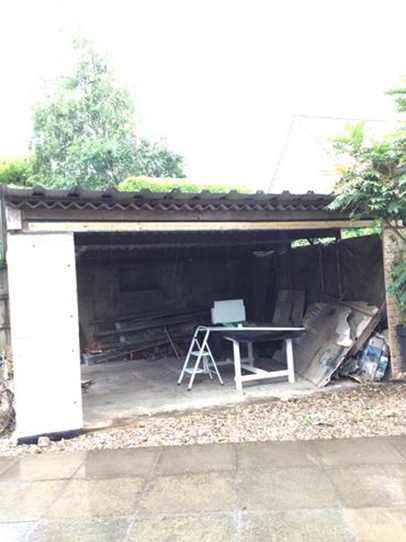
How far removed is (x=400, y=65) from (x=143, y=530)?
219 inches

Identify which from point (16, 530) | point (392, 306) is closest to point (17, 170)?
point (392, 306)

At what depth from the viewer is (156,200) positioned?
16.8 feet

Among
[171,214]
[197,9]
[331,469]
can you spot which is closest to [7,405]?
[171,214]

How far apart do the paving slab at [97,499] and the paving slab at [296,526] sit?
0.80m

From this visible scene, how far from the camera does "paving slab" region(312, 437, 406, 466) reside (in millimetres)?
3678

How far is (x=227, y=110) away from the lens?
23906 millimetres

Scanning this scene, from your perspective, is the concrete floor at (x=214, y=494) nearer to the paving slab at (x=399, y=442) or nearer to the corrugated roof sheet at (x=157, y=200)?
the paving slab at (x=399, y=442)

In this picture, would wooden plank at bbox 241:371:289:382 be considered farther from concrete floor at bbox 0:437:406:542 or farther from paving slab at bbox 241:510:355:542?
paving slab at bbox 241:510:355:542

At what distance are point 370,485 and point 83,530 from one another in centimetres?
196

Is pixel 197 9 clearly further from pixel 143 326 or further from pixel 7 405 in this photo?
pixel 7 405

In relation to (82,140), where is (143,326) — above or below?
below

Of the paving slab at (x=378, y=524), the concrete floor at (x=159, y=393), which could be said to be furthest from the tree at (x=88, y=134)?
the paving slab at (x=378, y=524)

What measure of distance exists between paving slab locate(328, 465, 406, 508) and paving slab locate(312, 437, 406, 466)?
12 cm

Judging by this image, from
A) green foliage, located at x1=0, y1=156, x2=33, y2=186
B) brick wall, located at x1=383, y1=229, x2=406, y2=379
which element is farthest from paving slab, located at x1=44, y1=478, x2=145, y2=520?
green foliage, located at x1=0, y1=156, x2=33, y2=186
